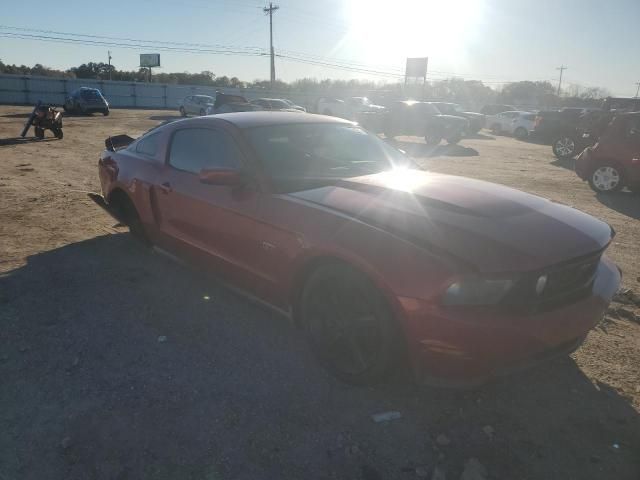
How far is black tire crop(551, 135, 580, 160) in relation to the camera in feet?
48.7

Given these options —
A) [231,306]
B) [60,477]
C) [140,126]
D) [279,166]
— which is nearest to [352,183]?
[279,166]

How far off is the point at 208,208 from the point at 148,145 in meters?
1.47

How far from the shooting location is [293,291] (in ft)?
9.75

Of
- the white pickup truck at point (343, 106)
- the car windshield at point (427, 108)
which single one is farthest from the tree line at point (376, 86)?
the car windshield at point (427, 108)

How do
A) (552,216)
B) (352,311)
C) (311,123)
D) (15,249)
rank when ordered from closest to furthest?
1. (352,311)
2. (552,216)
3. (311,123)
4. (15,249)

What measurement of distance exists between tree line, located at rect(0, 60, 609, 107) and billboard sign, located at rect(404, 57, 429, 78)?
178cm

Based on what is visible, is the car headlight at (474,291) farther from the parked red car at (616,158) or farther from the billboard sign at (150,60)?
the billboard sign at (150,60)

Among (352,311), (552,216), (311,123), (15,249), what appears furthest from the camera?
(15,249)

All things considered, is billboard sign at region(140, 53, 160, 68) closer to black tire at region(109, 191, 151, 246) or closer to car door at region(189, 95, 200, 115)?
car door at region(189, 95, 200, 115)

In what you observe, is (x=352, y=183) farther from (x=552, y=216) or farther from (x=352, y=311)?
(x=552, y=216)

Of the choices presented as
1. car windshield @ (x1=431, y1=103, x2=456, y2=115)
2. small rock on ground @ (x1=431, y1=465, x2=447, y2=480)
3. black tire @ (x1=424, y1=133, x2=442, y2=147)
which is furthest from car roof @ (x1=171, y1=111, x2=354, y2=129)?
car windshield @ (x1=431, y1=103, x2=456, y2=115)

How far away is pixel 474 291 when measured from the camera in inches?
88.4

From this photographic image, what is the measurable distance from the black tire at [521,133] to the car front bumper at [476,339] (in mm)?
26212

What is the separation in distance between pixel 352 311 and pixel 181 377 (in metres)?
1.20
